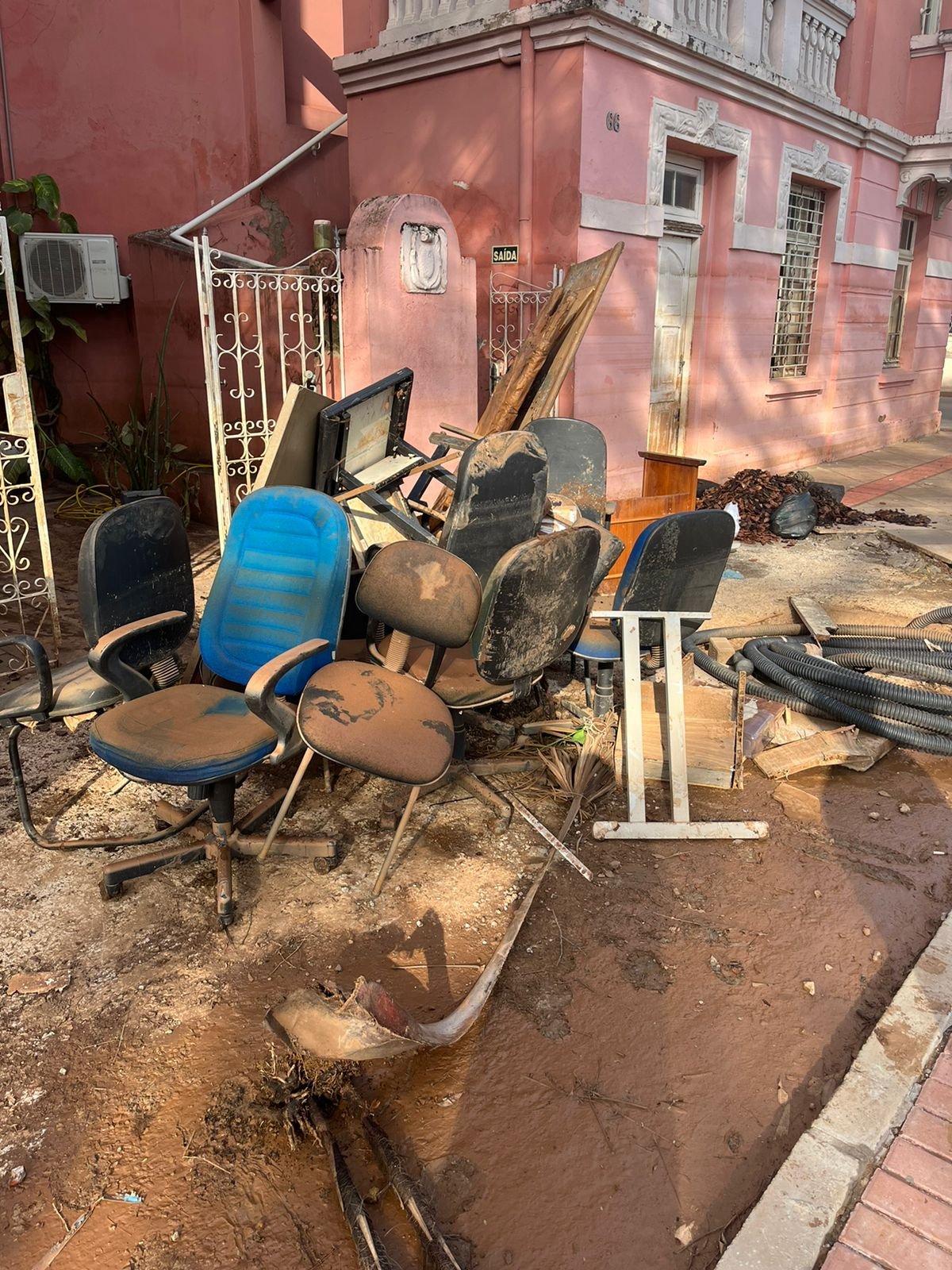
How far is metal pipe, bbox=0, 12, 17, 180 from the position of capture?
7727mm

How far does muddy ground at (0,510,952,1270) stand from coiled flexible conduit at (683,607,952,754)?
0.41 m

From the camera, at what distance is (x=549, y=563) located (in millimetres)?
3033

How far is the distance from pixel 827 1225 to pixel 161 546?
9.03ft

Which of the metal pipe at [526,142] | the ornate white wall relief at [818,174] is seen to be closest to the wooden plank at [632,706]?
the metal pipe at [526,142]

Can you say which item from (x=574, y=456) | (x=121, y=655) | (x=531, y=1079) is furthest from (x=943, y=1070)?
(x=574, y=456)

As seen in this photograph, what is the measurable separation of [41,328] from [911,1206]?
28.5ft

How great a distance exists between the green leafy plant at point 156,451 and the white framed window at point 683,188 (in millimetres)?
4621

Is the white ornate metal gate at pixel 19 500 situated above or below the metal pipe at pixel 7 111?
below

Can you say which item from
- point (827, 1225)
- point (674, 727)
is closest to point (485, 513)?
point (674, 727)

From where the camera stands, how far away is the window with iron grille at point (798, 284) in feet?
34.8

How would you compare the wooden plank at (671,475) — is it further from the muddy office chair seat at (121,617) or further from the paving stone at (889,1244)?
the paving stone at (889,1244)

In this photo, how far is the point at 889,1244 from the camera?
1.88 meters

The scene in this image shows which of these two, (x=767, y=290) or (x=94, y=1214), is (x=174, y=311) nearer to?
(x=767, y=290)

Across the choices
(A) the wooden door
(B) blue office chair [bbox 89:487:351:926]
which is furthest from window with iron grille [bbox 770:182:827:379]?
(B) blue office chair [bbox 89:487:351:926]
